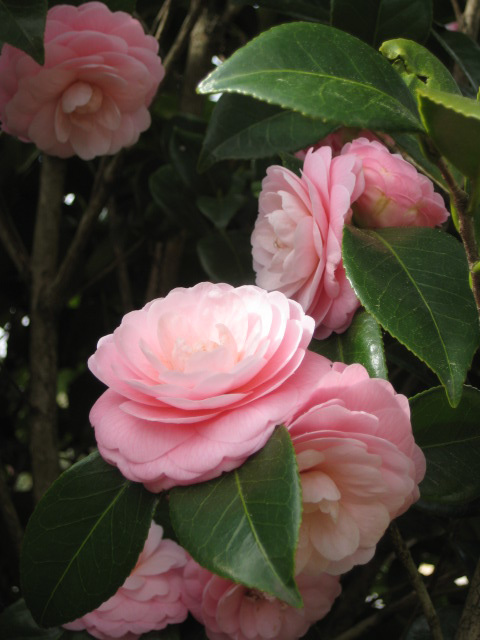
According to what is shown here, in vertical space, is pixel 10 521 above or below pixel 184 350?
below

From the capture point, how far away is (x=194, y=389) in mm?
479

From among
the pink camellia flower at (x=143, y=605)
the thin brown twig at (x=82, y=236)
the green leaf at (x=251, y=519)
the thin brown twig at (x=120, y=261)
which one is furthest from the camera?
the thin brown twig at (x=120, y=261)

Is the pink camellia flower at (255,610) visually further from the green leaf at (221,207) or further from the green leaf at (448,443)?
the green leaf at (221,207)

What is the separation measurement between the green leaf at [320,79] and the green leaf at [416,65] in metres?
0.09

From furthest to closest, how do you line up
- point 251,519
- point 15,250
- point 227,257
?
point 15,250 < point 227,257 < point 251,519

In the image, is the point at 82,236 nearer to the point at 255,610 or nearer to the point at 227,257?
the point at 227,257

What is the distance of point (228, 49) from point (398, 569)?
98 cm

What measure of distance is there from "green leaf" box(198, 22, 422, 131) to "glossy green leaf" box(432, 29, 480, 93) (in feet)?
1.46

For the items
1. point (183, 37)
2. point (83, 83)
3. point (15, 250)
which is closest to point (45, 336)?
point (15, 250)

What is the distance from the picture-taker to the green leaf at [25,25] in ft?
2.43

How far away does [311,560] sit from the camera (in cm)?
51

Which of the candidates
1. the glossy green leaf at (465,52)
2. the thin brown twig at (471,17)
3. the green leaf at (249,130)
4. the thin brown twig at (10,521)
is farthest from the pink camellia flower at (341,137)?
the thin brown twig at (10,521)

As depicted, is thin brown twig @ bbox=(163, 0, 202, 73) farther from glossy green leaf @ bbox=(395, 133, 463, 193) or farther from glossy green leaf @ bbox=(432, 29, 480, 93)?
glossy green leaf @ bbox=(395, 133, 463, 193)

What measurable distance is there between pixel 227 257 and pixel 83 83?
0.28 metres
